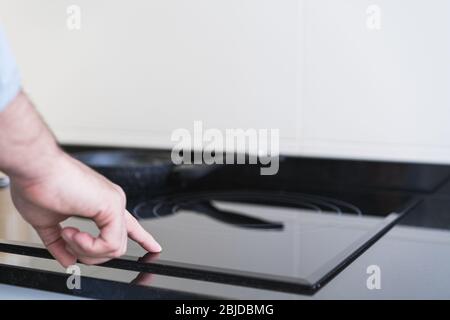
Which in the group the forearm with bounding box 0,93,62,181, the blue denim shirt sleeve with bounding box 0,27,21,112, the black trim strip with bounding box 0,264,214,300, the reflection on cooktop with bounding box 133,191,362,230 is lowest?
the black trim strip with bounding box 0,264,214,300

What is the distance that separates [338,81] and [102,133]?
449 mm

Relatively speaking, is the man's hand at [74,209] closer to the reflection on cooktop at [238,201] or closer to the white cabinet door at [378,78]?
the reflection on cooktop at [238,201]

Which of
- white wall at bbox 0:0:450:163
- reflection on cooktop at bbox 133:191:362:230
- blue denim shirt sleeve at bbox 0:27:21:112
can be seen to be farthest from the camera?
white wall at bbox 0:0:450:163

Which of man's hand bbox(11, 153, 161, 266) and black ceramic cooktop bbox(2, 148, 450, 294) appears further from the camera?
black ceramic cooktop bbox(2, 148, 450, 294)

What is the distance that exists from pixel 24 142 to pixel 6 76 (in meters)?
0.05

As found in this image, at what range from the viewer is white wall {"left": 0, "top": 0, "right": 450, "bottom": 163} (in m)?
0.99

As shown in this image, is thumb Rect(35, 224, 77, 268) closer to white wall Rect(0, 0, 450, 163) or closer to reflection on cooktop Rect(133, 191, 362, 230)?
reflection on cooktop Rect(133, 191, 362, 230)

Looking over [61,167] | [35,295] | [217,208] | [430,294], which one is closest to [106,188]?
[61,167]

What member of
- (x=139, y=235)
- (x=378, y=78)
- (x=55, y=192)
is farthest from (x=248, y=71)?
(x=55, y=192)

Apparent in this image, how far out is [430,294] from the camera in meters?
0.59

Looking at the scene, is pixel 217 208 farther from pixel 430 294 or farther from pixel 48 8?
pixel 48 8

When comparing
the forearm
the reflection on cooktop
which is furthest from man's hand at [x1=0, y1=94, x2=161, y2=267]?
the reflection on cooktop

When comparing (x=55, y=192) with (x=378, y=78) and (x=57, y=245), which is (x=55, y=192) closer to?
(x=57, y=245)

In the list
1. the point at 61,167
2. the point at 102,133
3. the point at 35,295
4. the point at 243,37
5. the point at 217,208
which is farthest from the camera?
the point at 102,133
